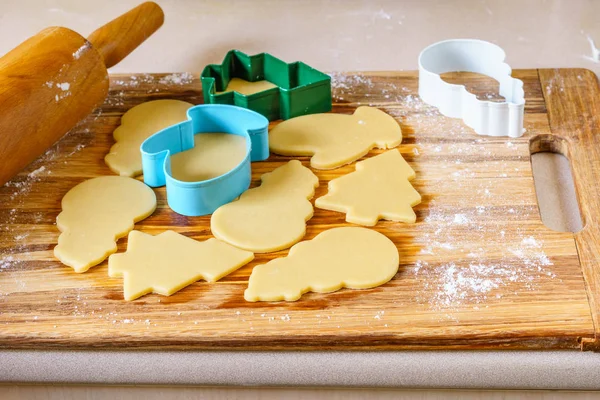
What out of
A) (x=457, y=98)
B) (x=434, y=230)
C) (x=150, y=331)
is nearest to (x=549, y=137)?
(x=457, y=98)

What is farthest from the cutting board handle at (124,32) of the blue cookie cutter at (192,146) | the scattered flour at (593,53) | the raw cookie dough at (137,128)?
the scattered flour at (593,53)

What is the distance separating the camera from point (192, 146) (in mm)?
1355

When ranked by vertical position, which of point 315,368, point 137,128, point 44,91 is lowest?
point 315,368

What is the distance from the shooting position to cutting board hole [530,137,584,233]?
1.27 metres

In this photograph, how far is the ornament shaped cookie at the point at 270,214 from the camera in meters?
1.19

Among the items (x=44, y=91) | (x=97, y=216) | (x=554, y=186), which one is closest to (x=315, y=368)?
(x=97, y=216)

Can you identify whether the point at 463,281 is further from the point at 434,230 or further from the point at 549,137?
the point at 549,137

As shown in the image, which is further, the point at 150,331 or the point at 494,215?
the point at 494,215

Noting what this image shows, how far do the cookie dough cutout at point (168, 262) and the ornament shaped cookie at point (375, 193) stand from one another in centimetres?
17

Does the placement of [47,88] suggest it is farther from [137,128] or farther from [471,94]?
[471,94]

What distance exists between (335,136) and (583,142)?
0.40 meters

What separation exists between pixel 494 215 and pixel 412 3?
83 centimetres

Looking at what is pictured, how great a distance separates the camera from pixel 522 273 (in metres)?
1.14

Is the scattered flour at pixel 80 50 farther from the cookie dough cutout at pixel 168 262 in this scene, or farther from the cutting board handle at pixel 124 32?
the cookie dough cutout at pixel 168 262
